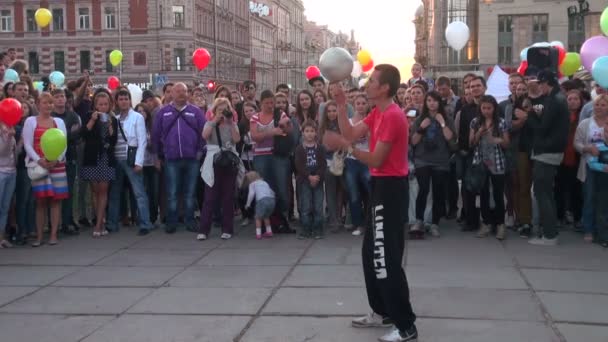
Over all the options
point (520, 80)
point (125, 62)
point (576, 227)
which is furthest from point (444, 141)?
point (125, 62)

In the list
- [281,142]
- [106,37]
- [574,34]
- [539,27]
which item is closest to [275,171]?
[281,142]

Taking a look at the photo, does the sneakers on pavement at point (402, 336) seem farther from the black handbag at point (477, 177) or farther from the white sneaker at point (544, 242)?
the black handbag at point (477, 177)

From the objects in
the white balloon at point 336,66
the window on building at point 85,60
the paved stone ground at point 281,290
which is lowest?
the paved stone ground at point 281,290

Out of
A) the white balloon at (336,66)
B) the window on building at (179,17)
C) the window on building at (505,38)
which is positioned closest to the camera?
the white balloon at (336,66)

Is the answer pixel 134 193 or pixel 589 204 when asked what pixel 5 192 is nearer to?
pixel 134 193

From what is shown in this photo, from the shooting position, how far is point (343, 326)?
5.71 m

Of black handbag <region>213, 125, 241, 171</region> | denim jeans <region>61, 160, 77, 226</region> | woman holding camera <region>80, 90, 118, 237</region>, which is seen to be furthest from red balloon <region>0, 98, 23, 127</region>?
black handbag <region>213, 125, 241, 171</region>

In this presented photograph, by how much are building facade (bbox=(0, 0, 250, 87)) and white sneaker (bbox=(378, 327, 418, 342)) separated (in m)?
59.3

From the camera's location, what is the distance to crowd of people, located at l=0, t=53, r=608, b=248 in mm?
9250

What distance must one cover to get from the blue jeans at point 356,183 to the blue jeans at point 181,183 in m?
2.28

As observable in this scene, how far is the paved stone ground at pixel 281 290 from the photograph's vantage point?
562cm

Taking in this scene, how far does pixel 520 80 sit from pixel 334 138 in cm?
573

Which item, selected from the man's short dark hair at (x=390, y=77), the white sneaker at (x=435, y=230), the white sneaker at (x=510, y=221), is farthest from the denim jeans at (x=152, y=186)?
the man's short dark hair at (x=390, y=77)

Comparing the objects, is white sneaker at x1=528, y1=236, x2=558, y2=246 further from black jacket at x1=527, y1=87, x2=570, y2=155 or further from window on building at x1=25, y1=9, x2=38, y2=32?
window on building at x1=25, y1=9, x2=38, y2=32
